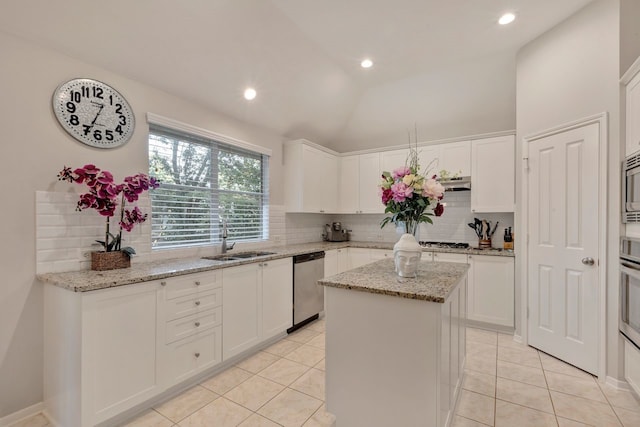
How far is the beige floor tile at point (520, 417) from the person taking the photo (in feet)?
6.39

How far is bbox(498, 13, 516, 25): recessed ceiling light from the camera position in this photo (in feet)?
8.77

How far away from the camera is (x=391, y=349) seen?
1642 mm

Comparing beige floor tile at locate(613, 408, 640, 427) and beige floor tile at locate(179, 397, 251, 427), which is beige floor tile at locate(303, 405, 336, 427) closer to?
beige floor tile at locate(179, 397, 251, 427)

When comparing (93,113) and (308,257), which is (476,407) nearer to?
(308,257)

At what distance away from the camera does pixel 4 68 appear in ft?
6.34

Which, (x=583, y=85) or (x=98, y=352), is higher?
(x=583, y=85)

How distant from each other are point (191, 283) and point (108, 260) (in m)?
0.62

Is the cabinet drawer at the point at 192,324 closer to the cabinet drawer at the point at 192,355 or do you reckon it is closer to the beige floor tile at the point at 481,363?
the cabinet drawer at the point at 192,355

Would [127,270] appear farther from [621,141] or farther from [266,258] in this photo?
[621,141]

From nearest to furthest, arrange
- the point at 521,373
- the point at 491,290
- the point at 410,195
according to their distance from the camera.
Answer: the point at 410,195 < the point at 521,373 < the point at 491,290

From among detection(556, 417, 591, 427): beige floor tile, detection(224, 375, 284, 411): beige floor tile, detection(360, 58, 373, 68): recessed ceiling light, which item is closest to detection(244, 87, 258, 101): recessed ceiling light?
detection(360, 58, 373, 68): recessed ceiling light

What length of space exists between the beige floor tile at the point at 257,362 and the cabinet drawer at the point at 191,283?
2.67ft

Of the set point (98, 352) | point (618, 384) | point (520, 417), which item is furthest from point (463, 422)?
point (98, 352)

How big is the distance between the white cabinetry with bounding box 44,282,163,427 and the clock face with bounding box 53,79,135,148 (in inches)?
45.6
